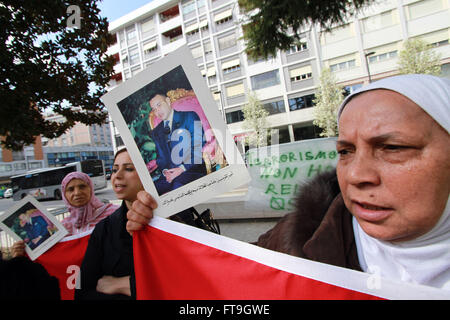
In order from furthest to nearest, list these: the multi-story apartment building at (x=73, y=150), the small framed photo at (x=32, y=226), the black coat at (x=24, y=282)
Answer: the multi-story apartment building at (x=73, y=150), the small framed photo at (x=32, y=226), the black coat at (x=24, y=282)

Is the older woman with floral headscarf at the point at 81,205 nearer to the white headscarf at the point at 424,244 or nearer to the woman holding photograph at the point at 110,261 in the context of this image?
the woman holding photograph at the point at 110,261

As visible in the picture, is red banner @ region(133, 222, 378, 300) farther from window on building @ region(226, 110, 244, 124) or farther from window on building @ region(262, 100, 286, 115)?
window on building @ region(226, 110, 244, 124)

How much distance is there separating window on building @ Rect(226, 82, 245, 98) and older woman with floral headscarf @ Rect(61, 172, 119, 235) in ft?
49.6

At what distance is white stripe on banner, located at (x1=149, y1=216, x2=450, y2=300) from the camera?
0.56 m

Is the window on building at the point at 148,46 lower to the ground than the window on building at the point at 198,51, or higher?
lower

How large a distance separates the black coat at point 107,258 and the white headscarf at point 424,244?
1238 mm

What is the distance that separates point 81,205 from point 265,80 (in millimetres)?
15056

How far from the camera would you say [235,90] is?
16.8m

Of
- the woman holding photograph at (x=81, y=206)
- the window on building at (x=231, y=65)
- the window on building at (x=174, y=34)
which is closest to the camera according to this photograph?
the woman holding photograph at (x=81, y=206)

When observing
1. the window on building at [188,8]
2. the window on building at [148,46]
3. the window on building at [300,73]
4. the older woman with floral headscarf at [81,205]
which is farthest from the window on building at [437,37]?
the older woman with floral headscarf at [81,205]

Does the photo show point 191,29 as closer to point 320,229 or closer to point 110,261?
point 110,261

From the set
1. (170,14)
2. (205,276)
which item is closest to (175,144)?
(205,276)

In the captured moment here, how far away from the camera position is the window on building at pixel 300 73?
16203 millimetres

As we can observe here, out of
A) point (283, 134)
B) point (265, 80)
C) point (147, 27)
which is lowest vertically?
point (283, 134)
